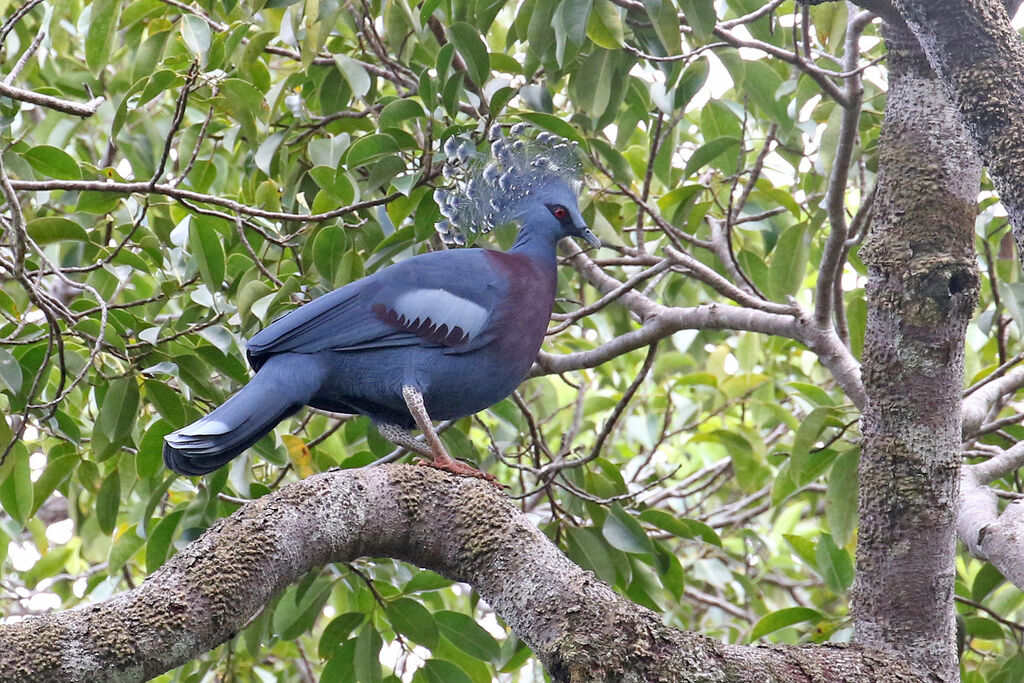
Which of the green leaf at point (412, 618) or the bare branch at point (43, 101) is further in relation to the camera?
the green leaf at point (412, 618)

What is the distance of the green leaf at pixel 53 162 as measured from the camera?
3424 millimetres

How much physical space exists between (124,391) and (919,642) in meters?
2.32

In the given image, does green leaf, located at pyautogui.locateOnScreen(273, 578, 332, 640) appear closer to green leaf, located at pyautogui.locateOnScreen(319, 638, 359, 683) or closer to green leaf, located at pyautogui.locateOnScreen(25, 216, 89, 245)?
green leaf, located at pyautogui.locateOnScreen(319, 638, 359, 683)

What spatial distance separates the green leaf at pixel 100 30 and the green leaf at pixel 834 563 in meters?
3.08

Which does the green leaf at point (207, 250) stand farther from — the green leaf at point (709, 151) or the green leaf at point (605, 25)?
the green leaf at point (709, 151)

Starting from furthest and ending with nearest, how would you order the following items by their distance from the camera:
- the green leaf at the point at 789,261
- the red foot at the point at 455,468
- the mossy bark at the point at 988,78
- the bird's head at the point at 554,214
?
the green leaf at the point at 789,261
the bird's head at the point at 554,214
the red foot at the point at 455,468
the mossy bark at the point at 988,78

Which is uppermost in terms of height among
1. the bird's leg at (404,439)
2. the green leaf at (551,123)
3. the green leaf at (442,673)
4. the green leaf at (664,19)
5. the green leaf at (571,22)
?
the green leaf at (664,19)

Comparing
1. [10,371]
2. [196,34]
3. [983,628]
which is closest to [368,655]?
[10,371]

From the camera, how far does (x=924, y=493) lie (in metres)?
2.53

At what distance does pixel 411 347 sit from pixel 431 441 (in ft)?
1.04

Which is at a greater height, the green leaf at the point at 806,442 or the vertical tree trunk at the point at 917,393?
the vertical tree trunk at the point at 917,393

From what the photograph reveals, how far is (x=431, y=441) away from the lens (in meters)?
2.98

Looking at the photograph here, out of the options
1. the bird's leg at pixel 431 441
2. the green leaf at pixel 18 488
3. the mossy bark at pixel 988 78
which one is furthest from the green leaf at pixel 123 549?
the mossy bark at pixel 988 78

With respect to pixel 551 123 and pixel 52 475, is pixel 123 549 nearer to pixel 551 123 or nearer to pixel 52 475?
pixel 52 475
